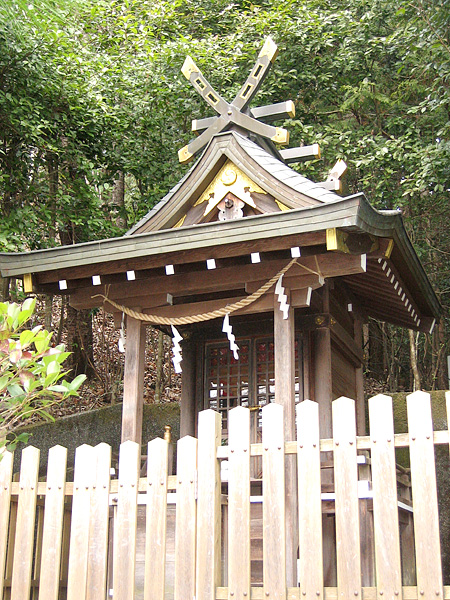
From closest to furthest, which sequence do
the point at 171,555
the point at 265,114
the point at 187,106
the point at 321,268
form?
A: the point at 171,555
the point at 321,268
the point at 265,114
the point at 187,106

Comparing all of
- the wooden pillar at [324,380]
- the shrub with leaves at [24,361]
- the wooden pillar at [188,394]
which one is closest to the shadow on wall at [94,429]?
the wooden pillar at [188,394]

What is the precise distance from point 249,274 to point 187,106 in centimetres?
601

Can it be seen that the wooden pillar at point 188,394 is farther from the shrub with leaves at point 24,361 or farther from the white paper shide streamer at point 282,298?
the shrub with leaves at point 24,361

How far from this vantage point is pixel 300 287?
229 inches

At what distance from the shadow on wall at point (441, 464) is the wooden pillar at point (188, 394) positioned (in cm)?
290

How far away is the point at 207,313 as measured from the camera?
243 inches

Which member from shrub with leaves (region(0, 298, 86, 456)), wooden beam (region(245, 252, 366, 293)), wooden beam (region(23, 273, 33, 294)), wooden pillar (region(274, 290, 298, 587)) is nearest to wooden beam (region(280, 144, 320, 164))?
wooden beam (region(245, 252, 366, 293))

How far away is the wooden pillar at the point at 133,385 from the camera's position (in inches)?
238

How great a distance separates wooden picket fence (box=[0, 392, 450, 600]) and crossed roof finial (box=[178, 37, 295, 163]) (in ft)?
12.7

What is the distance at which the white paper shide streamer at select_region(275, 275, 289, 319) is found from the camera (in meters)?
5.68

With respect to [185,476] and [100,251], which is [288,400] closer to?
[185,476]

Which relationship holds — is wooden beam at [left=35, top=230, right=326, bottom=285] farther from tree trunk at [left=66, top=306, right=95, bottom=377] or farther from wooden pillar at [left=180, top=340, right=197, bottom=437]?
tree trunk at [left=66, top=306, right=95, bottom=377]

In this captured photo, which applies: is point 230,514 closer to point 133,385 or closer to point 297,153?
point 133,385

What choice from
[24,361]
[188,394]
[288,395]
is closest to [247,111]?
[188,394]
